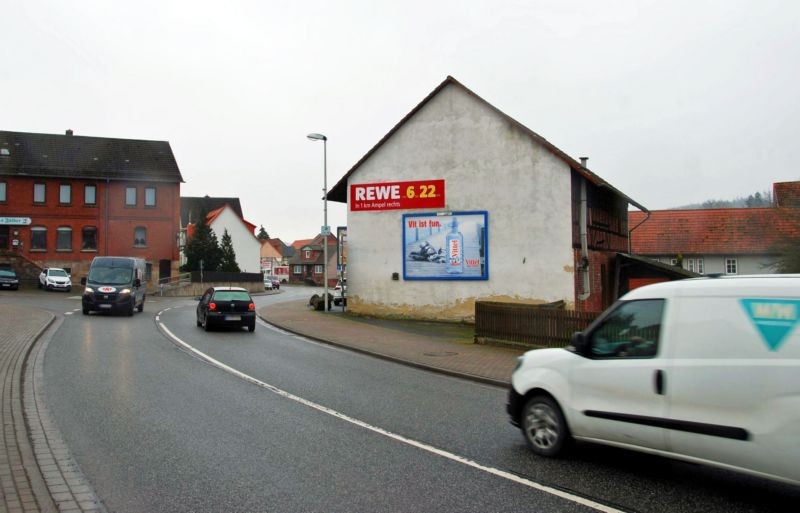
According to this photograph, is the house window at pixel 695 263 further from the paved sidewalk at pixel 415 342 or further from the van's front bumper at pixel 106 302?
the van's front bumper at pixel 106 302

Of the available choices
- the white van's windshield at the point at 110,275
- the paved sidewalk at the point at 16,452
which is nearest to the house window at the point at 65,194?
the white van's windshield at the point at 110,275

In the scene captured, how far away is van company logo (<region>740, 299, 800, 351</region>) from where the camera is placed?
473 centimetres

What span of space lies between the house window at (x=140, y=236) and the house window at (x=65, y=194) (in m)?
5.42

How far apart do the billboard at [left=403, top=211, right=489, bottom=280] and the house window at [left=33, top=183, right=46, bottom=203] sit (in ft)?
122

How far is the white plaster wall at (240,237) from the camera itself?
80500 millimetres

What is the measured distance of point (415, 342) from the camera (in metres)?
17.1

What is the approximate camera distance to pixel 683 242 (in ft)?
151

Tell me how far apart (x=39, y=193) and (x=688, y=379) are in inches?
2097

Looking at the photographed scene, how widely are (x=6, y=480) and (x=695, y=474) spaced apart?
242 inches

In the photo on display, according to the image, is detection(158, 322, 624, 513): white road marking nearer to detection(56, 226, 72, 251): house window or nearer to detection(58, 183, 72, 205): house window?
detection(56, 226, 72, 251): house window

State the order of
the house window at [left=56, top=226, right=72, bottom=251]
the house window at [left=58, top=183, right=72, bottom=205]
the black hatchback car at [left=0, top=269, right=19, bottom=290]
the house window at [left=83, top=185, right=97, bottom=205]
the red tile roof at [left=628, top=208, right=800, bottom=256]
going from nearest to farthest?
1. the black hatchback car at [left=0, top=269, right=19, bottom=290]
2. the red tile roof at [left=628, top=208, right=800, bottom=256]
3. the house window at [left=56, top=226, right=72, bottom=251]
4. the house window at [left=58, top=183, right=72, bottom=205]
5. the house window at [left=83, top=185, right=97, bottom=205]

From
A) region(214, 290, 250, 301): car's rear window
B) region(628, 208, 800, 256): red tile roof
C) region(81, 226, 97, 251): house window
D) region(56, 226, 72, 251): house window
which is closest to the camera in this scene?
region(214, 290, 250, 301): car's rear window

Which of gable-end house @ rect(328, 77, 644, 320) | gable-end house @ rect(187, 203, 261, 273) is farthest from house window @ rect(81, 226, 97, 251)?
gable-end house @ rect(328, 77, 644, 320)

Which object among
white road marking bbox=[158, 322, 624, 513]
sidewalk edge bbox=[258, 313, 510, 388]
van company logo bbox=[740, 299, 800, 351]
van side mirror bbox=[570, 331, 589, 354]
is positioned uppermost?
van company logo bbox=[740, 299, 800, 351]
